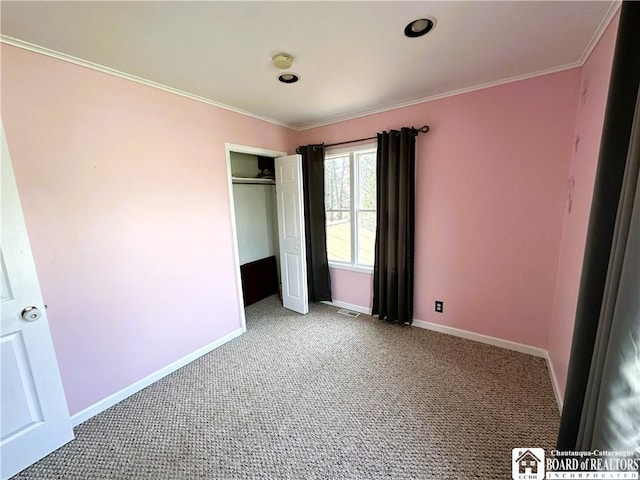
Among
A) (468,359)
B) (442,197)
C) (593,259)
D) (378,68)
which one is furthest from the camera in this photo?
(442,197)

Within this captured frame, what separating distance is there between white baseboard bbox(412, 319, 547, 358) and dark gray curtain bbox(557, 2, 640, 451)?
4.69 ft

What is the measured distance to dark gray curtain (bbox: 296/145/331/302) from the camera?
3.42 meters

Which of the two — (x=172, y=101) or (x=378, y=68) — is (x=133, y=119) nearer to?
(x=172, y=101)

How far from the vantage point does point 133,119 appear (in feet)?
6.80

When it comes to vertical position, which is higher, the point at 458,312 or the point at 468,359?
the point at 458,312

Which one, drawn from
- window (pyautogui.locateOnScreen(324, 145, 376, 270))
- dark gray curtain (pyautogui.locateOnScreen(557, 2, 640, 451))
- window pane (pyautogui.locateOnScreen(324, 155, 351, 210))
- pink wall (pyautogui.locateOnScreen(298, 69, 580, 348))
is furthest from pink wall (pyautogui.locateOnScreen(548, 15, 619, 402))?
window pane (pyautogui.locateOnScreen(324, 155, 351, 210))

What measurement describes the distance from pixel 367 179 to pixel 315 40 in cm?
176

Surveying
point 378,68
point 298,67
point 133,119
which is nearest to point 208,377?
point 133,119

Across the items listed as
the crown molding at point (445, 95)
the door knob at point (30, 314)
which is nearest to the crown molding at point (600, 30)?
the crown molding at point (445, 95)

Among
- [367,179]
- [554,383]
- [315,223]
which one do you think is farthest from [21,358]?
[554,383]

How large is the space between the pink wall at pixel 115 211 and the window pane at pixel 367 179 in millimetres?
1478

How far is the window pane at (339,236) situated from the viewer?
3490 millimetres

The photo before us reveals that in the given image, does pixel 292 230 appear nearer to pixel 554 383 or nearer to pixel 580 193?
pixel 580 193

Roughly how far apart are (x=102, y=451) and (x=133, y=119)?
2247mm
